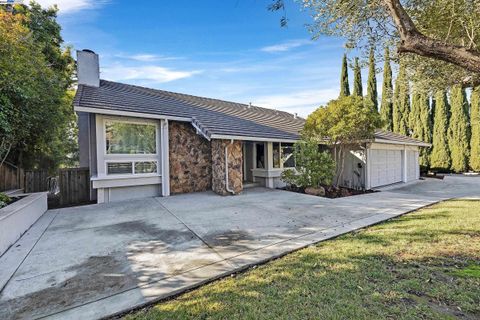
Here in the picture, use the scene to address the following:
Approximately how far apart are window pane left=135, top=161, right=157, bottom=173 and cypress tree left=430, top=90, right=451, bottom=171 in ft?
78.4

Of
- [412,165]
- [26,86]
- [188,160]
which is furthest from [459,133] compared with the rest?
[26,86]

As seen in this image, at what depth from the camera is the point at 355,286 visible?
3.01 m

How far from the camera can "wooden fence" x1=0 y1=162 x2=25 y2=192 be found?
938 centimetres

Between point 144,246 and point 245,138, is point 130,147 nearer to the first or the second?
point 245,138

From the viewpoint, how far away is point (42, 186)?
10.7 meters

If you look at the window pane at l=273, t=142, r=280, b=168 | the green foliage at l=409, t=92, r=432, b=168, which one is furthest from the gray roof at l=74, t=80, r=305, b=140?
the green foliage at l=409, t=92, r=432, b=168

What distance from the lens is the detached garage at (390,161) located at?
12.4 meters

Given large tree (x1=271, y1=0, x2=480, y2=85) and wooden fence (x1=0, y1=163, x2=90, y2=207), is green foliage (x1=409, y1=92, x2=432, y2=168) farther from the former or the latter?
wooden fence (x1=0, y1=163, x2=90, y2=207)

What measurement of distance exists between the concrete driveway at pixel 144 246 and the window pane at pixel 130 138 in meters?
2.24

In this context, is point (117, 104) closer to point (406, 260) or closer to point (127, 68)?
point (127, 68)

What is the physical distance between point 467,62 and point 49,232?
929cm

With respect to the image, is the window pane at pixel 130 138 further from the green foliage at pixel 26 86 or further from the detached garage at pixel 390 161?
the detached garage at pixel 390 161

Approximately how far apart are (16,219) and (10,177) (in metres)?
7.02

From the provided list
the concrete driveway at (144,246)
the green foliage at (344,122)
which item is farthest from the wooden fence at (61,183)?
the green foliage at (344,122)
